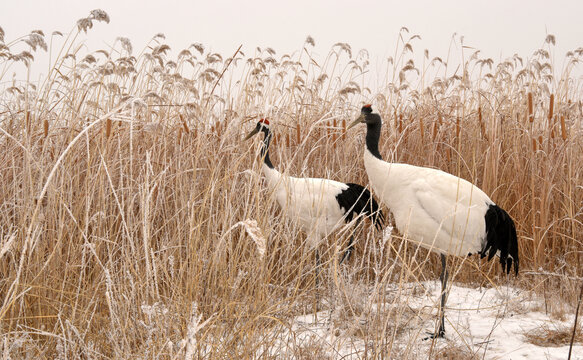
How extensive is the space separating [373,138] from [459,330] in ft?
4.80

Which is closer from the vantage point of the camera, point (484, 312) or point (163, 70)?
point (484, 312)

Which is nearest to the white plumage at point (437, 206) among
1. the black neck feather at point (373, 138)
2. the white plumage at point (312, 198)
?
the black neck feather at point (373, 138)

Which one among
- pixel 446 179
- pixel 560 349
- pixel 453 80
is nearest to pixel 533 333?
pixel 560 349

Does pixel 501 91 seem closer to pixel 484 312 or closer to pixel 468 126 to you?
pixel 468 126

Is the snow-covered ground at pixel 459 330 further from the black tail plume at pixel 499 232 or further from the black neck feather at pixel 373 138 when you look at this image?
the black neck feather at pixel 373 138

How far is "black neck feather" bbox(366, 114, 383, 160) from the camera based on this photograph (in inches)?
162

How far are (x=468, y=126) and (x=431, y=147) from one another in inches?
29.2

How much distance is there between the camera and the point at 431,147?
5.34 meters

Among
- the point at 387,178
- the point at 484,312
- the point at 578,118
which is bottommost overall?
the point at 484,312

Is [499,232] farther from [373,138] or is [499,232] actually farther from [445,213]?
[373,138]

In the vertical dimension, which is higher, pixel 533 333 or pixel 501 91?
pixel 501 91

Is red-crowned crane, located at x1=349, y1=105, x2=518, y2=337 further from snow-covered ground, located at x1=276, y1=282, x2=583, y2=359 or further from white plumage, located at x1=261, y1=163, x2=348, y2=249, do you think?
white plumage, located at x1=261, y1=163, x2=348, y2=249

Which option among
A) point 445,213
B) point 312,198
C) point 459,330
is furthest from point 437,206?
point 312,198

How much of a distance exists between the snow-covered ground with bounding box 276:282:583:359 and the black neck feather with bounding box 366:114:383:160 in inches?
37.9
